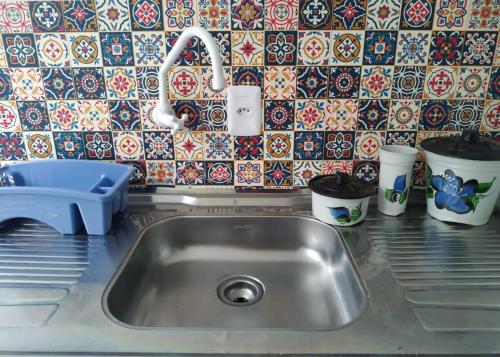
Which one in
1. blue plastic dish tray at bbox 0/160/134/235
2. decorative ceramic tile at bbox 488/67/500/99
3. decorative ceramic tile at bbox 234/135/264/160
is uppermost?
decorative ceramic tile at bbox 488/67/500/99

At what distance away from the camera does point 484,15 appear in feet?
2.77

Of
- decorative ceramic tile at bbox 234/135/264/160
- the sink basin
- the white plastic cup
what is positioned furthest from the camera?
decorative ceramic tile at bbox 234/135/264/160

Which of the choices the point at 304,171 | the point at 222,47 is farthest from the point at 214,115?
the point at 304,171

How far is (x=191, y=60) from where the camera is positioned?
0.88 m

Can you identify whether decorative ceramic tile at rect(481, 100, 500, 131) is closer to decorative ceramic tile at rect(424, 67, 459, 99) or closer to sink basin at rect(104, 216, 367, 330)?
decorative ceramic tile at rect(424, 67, 459, 99)

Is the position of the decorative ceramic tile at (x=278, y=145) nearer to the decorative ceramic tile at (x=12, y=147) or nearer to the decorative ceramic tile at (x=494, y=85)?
the decorative ceramic tile at (x=494, y=85)

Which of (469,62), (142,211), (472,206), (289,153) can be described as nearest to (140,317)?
(142,211)

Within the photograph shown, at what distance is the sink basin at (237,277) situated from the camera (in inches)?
28.7

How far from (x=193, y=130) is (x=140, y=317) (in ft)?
1.46

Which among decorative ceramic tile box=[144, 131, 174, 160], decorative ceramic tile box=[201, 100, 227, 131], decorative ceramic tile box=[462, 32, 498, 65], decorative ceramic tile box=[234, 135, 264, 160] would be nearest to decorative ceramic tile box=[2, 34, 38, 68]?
decorative ceramic tile box=[144, 131, 174, 160]

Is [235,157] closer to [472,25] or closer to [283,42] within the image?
[283,42]

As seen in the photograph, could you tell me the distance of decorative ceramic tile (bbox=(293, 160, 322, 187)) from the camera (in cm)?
95

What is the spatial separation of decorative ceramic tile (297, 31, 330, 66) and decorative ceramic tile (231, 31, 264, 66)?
9cm

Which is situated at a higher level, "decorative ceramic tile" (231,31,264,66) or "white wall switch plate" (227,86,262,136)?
"decorative ceramic tile" (231,31,264,66)
